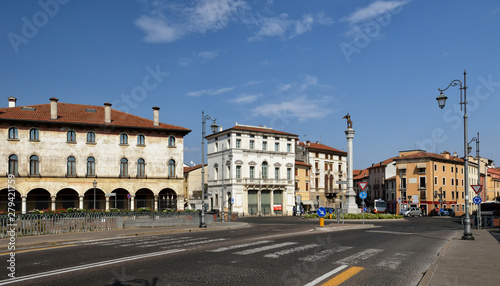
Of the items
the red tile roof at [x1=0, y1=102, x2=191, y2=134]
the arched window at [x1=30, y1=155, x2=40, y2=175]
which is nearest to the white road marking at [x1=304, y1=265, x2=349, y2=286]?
the red tile roof at [x1=0, y1=102, x2=191, y2=134]

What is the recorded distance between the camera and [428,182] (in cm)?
8131

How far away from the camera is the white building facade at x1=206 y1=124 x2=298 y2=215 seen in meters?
68.8

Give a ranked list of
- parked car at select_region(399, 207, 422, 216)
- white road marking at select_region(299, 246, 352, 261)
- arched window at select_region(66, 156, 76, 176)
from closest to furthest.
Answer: white road marking at select_region(299, 246, 352, 261) < arched window at select_region(66, 156, 76, 176) < parked car at select_region(399, 207, 422, 216)

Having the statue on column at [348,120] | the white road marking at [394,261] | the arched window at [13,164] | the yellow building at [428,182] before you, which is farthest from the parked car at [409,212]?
the white road marking at [394,261]

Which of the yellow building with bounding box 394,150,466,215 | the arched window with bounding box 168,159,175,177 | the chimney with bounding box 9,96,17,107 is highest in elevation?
the chimney with bounding box 9,96,17,107

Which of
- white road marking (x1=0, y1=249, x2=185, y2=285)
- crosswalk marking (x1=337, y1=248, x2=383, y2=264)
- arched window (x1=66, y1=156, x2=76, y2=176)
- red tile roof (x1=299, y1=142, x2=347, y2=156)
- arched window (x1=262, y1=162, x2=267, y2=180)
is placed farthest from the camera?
red tile roof (x1=299, y1=142, x2=347, y2=156)

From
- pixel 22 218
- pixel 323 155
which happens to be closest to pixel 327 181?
pixel 323 155

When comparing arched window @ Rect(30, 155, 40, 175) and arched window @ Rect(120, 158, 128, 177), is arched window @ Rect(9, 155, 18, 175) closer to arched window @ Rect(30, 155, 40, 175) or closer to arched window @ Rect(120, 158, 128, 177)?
arched window @ Rect(30, 155, 40, 175)

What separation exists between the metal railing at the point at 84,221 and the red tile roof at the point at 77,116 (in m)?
21.4

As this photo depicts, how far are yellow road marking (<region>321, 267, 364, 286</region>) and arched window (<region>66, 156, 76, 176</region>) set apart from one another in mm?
43397

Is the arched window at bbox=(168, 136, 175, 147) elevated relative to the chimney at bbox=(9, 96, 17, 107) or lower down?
lower down

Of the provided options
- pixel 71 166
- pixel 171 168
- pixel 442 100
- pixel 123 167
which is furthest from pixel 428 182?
pixel 442 100

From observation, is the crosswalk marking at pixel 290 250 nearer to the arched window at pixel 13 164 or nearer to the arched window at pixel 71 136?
the arched window at pixel 71 136

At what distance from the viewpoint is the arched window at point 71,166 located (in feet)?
158
